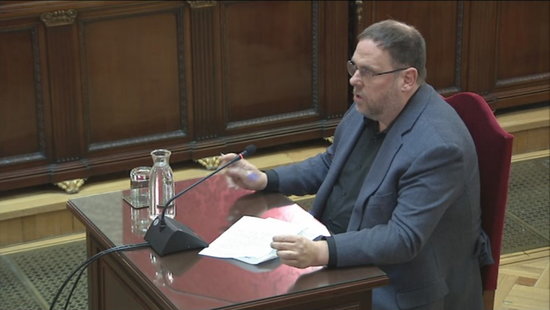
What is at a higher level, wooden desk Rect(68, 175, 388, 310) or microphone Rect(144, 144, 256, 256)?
microphone Rect(144, 144, 256, 256)

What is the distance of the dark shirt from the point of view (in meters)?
3.48

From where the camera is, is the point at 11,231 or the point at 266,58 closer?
the point at 11,231

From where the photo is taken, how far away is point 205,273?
3.03 meters

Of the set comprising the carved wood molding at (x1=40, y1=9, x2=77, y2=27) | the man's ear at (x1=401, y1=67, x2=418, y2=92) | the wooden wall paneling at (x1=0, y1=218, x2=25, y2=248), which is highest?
the man's ear at (x1=401, y1=67, x2=418, y2=92)

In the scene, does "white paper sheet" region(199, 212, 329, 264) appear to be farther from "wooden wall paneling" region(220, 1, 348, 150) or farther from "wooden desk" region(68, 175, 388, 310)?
"wooden wall paneling" region(220, 1, 348, 150)

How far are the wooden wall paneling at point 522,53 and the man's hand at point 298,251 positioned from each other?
314 centimetres

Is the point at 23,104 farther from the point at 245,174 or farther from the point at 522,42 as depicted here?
the point at 522,42

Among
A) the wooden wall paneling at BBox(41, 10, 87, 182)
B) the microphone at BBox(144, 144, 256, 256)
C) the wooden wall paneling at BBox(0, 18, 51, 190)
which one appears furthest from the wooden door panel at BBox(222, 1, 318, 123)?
the microphone at BBox(144, 144, 256, 256)

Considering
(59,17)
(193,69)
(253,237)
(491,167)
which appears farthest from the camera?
(193,69)

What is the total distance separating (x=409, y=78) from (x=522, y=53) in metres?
2.87

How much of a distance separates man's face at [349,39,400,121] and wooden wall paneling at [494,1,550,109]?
271 cm

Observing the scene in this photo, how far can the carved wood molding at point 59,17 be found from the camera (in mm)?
4828

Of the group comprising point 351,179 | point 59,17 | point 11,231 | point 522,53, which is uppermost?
point 59,17

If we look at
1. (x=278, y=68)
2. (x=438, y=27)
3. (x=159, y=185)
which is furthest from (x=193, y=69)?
(x=159, y=185)
